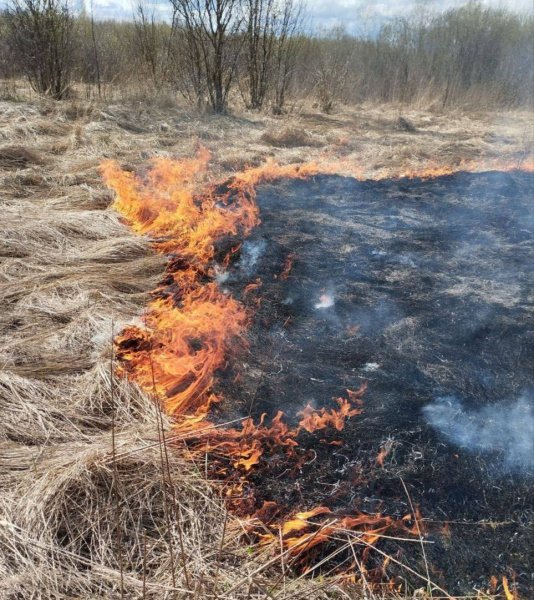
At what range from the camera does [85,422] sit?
271 centimetres

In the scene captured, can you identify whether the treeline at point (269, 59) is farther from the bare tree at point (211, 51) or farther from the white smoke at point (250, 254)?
the white smoke at point (250, 254)

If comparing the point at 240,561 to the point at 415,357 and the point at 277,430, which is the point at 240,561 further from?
the point at 415,357

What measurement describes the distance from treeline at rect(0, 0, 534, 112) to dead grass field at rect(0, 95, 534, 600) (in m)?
3.31

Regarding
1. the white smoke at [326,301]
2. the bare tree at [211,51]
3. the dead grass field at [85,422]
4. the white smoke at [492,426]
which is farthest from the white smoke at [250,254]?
the bare tree at [211,51]

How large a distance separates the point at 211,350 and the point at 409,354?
1.32m

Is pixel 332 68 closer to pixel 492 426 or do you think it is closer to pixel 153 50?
pixel 153 50

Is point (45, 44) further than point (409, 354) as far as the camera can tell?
Yes

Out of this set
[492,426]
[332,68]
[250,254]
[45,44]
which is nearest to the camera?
[492,426]

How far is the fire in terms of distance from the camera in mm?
2123

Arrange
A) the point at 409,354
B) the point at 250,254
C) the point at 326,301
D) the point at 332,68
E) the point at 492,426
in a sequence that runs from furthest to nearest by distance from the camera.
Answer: the point at 332,68, the point at 250,254, the point at 326,301, the point at 409,354, the point at 492,426

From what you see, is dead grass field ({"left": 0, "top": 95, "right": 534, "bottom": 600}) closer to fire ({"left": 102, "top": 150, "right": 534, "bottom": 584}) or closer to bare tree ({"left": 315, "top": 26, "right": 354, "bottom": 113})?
fire ({"left": 102, "top": 150, "right": 534, "bottom": 584})

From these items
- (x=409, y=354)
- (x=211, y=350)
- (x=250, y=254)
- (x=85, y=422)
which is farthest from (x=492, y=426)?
(x=250, y=254)

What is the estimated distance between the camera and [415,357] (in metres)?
3.07

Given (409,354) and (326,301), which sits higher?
(326,301)
